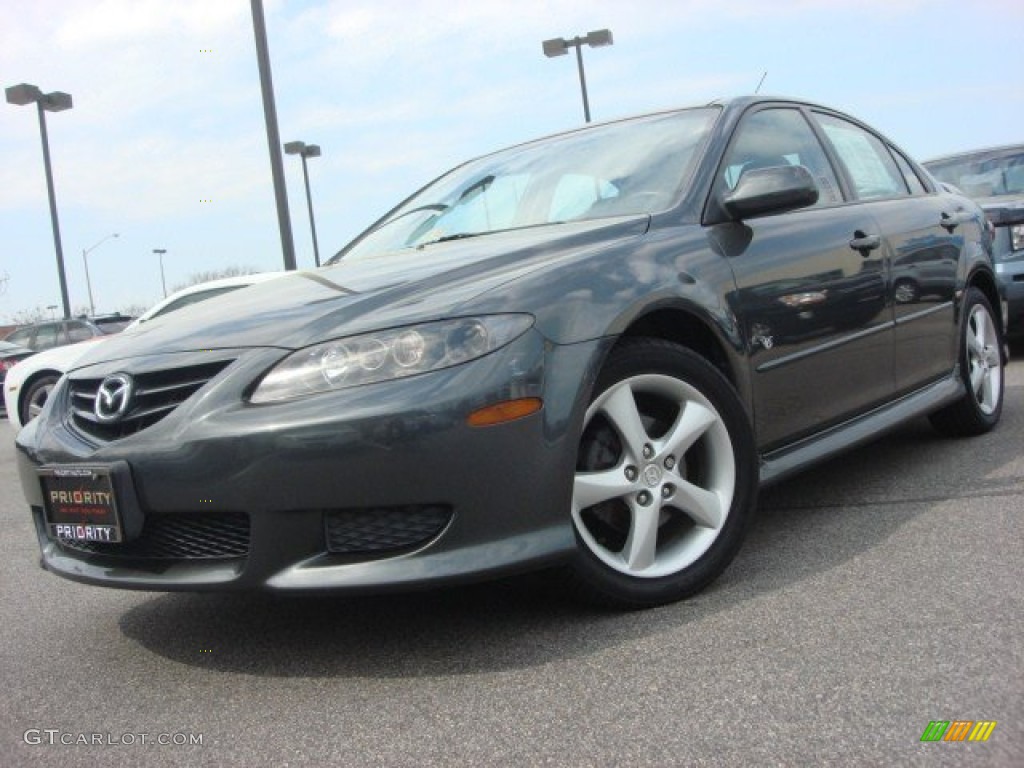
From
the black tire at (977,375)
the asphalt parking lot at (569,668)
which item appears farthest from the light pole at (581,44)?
the asphalt parking lot at (569,668)

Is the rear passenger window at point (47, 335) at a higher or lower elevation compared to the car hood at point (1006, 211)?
lower

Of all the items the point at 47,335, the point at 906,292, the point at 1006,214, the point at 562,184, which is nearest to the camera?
the point at 562,184

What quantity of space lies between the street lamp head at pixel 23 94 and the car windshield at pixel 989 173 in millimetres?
20015

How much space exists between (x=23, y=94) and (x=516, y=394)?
77.0 feet

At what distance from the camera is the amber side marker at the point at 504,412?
2.47 m

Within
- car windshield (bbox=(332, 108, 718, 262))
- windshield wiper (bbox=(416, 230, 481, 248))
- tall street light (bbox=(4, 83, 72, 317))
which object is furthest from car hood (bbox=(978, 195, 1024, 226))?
tall street light (bbox=(4, 83, 72, 317))

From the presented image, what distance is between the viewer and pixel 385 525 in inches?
98.0

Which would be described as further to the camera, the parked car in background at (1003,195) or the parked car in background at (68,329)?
the parked car in background at (68,329)

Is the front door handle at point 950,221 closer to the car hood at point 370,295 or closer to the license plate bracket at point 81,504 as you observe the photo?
the car hood at point 370,295

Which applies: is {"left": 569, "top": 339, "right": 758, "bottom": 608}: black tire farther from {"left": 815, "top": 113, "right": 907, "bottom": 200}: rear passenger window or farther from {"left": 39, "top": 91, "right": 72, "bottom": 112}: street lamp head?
{"left": 39, "top": 91, "right": 72, "bottom": 112}: street lamp head

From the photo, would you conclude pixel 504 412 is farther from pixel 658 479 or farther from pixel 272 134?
pixel 272 134

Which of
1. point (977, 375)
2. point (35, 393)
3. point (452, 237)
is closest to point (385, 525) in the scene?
point (452, 237)

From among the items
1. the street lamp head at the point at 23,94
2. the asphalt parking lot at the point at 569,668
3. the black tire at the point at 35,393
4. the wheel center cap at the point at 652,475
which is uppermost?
the street lamp head at the point at 23,94

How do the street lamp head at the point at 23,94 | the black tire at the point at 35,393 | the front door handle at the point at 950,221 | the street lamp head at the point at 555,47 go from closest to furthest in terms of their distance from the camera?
the front door handle at the point at 950,221, the black tire at the point at 35,393, the street lamp head at the point at 555,47, the street lamp head at the point at 23,94
